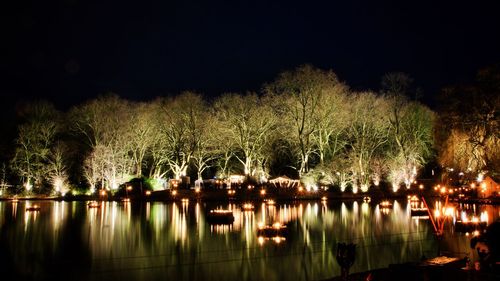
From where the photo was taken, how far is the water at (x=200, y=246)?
17.0 m

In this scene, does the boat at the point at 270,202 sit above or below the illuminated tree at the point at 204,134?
below

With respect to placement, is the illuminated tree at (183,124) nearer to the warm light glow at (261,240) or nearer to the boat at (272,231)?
the boat at (272,231)

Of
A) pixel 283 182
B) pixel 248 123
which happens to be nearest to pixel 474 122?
pixel 283 182

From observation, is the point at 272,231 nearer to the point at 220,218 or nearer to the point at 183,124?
the point at 220,218

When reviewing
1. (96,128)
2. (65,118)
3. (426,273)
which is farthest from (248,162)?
(426,273)

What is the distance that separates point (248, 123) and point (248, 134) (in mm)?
1490

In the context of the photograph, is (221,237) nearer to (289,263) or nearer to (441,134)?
(289,263)

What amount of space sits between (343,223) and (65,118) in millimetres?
47064

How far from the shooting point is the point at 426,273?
1295cm

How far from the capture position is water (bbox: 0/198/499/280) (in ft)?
55.8

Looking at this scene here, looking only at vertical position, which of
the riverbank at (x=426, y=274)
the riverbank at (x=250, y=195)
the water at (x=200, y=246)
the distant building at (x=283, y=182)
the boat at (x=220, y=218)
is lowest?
the water at (x=200, y=246)

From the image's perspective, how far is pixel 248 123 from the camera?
5875 cm

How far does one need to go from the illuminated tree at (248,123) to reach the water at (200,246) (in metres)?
25.0

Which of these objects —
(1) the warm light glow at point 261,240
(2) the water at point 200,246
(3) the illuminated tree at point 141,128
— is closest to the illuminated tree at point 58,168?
(3) the illuminated tree at point 141,128
